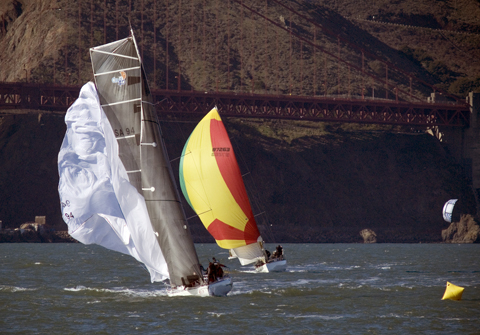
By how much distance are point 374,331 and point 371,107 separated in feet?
215

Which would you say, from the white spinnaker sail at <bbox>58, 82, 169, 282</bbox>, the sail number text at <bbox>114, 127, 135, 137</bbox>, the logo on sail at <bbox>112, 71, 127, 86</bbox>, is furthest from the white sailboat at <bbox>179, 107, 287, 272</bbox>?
the logo on sail at <bbox>112, 71, 127, 86</bbox>

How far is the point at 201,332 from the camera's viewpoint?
1822 centimetres

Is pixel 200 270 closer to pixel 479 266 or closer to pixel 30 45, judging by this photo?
pixel 479 266

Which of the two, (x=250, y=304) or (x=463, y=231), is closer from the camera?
(x=250, y=304)

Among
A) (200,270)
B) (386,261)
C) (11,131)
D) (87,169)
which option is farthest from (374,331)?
(11,131)

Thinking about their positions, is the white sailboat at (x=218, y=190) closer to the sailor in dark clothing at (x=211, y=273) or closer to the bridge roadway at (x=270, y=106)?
the sailor in dark clothing at (x=211, y=273)

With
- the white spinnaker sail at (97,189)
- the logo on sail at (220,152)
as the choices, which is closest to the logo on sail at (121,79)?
the white spinnaker sail at (97,189)

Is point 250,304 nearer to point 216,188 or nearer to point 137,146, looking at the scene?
point 137,146

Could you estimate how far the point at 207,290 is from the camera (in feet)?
74.4

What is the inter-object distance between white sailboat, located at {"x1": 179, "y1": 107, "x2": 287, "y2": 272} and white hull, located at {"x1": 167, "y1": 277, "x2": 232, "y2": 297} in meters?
7.54

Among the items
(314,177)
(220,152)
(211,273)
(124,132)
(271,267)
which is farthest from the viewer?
(314,177)

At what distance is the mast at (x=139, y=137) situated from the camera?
21.4 meters

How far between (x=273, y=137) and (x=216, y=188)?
52.0 meters

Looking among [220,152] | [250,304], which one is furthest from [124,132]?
[220,152]
